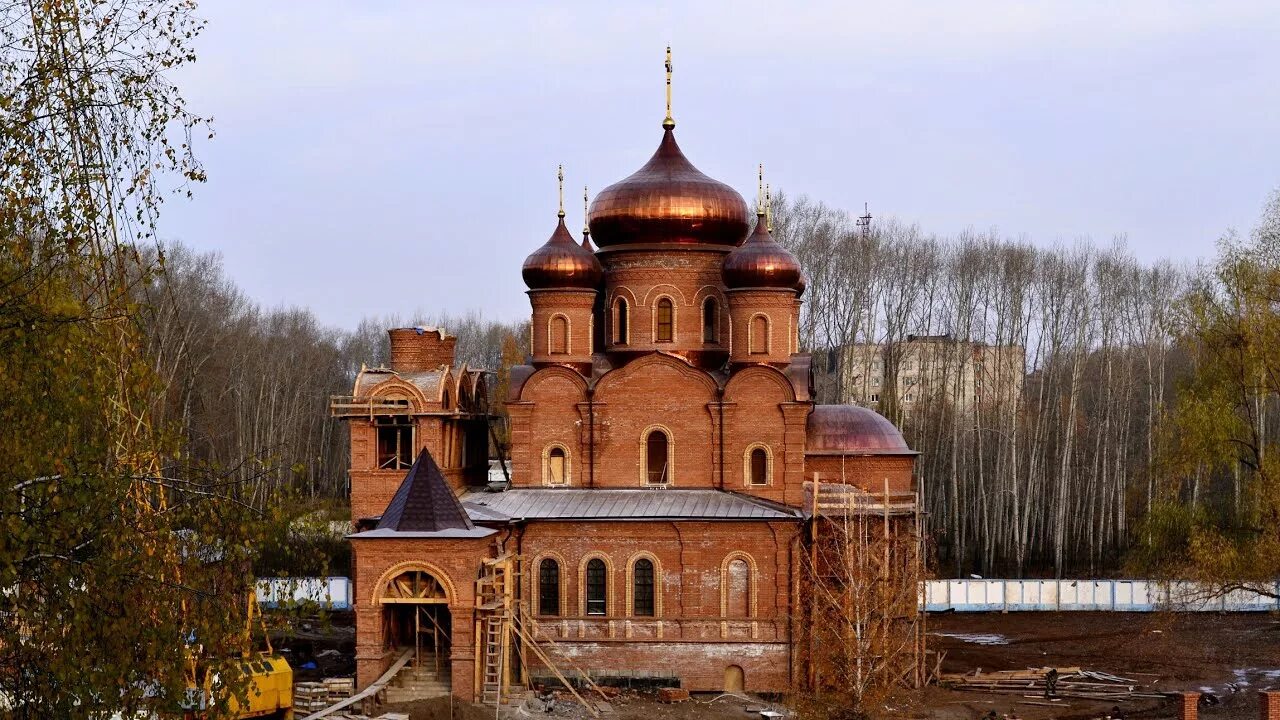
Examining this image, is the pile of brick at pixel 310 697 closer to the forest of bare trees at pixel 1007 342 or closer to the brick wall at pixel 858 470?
the brick wall at pixel 858 470

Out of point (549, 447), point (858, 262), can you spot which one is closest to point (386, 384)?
point (549, 447)

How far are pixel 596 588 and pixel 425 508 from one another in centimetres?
393

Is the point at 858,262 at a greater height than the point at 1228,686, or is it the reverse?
the point at 858,262

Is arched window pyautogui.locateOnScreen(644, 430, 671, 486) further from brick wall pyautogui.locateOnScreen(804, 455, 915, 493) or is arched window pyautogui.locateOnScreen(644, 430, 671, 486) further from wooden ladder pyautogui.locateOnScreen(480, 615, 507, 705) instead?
wooden ladder pyautogui.locateOnScreen(480, 615, 507, 705)

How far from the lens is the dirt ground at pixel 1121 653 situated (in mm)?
25031

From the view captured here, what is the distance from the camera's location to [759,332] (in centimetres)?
2892

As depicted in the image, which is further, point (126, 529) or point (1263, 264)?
point (1263, 264)

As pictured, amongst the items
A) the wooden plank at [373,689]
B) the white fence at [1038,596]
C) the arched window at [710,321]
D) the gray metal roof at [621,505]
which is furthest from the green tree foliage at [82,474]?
the white fence at [1038,596]

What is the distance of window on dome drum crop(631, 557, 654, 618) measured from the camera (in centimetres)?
2645

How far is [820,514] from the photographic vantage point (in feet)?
85.3

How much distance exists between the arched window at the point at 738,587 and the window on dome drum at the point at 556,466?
3877mm

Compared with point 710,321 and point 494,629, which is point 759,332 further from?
point 494,629

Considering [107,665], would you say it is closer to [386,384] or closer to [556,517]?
[556,517]

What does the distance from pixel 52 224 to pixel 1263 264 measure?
2014cm
